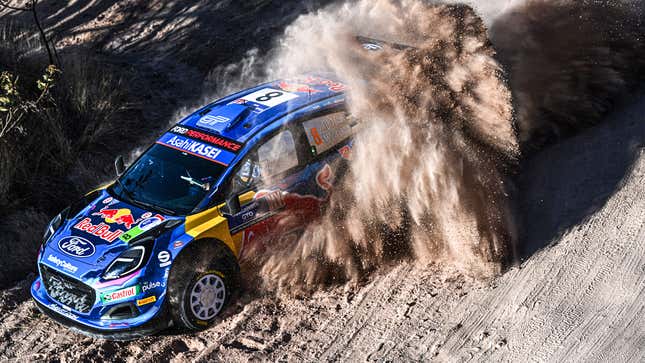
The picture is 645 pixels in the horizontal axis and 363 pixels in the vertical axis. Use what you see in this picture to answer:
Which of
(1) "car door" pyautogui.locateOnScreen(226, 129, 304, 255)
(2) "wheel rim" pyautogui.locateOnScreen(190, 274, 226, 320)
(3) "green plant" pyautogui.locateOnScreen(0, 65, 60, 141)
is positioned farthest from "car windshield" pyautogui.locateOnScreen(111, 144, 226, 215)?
(3) "green plant" pyautogui.locateOnScreen(0, 65, 60, 141)

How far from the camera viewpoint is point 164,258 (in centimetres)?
609

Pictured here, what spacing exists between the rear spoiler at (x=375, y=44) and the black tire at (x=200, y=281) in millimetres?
2926

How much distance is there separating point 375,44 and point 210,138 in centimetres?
236

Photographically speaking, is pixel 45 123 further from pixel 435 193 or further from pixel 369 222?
pixel 435 193

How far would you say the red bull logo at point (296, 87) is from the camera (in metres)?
7.48

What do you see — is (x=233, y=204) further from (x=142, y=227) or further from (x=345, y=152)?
(x=345, y=152)

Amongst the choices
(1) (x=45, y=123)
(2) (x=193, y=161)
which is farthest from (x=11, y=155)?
(2) (x=193, y=161)

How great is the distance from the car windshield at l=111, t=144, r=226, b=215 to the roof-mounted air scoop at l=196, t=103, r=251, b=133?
0.42m

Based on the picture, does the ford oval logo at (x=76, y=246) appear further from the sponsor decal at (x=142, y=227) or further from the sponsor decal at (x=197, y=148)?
the sponsor decal at (x=197, y=148)

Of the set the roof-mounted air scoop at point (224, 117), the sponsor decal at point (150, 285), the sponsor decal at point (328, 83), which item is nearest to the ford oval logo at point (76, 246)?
the sponsor decal at point (150, 285)

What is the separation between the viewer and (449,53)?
7.23 meters

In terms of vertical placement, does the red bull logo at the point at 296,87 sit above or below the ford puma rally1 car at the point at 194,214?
above

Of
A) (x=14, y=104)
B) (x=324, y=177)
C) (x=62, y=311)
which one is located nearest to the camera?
(x=62, y=311)

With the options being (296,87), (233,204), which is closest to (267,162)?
(233,204)
